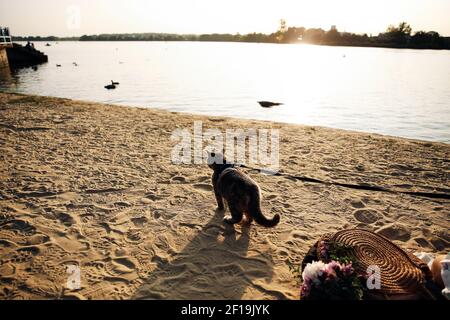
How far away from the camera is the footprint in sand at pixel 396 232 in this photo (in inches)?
203

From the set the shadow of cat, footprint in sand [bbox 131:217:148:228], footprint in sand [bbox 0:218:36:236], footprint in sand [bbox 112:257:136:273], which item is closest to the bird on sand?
footprint in sand [bbox 131:217:148:228]

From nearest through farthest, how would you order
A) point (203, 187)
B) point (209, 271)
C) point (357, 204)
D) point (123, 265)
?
point (209, 271) → point (123, 265) → point (357, 204) → point (203, 187)

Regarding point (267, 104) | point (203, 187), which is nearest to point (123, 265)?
point (203, 187)

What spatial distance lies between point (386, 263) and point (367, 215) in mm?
2212

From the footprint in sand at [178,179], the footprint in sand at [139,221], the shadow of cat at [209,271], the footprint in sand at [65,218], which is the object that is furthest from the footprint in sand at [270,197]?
the footprint in sand at [65,218]

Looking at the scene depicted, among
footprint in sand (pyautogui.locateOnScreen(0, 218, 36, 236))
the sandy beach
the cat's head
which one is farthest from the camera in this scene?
the cat's head

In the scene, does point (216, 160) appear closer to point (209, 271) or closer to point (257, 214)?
point (257, 214)

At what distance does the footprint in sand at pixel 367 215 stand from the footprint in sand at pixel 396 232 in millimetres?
308

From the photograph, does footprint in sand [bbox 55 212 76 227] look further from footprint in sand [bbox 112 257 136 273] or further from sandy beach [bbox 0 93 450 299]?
footprint in sand [bbox 112 257 136 273]

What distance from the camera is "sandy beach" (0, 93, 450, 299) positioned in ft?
13.4

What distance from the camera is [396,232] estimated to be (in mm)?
5277

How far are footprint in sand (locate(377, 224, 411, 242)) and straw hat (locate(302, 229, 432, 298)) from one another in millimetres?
1263

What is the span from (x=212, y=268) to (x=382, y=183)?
16.9 feet

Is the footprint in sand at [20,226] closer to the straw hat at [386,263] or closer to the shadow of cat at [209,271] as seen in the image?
the shadow of cat at [209,271]
